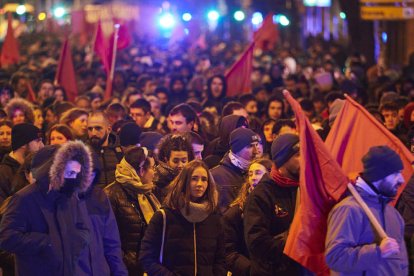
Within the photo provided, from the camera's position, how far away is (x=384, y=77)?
2270cm

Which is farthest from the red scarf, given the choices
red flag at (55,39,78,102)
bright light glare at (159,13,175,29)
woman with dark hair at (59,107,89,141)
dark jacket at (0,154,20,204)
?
bright light glare at (159,13,175,29)

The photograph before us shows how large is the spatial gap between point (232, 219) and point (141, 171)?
3.45ft

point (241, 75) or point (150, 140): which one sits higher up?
point (150, 140)

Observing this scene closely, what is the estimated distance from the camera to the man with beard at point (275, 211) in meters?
7.05

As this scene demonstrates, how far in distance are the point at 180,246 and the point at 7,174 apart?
91.3 inches

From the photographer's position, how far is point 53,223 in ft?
22.3

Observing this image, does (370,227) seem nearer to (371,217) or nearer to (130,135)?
(371,217)

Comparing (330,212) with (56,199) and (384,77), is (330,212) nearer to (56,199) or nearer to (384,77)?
(56,199)

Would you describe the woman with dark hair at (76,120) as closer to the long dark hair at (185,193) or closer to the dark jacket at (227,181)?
the dark jacket at (227,181)

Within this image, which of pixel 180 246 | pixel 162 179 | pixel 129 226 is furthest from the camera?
pixel 162 179

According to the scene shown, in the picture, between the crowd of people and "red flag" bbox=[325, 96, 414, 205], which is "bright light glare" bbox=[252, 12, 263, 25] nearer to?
the crowd of people

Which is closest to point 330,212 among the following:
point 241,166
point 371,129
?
point 371,129

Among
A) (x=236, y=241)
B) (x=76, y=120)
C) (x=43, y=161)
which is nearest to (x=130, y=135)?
(x=76, y=120)

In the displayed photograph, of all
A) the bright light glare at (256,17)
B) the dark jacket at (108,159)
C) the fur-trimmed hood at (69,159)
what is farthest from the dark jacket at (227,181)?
the bright light glare at (256,17)
